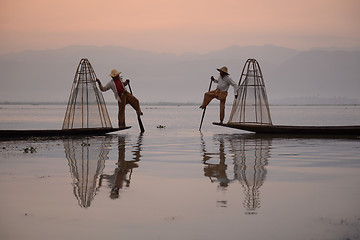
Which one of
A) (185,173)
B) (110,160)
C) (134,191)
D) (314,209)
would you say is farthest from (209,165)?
(314,209)

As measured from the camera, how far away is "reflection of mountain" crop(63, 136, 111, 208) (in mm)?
6693

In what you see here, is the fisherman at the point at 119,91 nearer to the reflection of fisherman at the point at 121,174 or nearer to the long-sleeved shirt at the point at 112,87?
the long-sleeved shirt at the point at 112,87

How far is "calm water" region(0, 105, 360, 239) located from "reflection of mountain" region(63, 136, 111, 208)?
0.02 m

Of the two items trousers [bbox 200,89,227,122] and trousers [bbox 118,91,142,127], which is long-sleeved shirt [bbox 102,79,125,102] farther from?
trousers [bbox 200,89,227,122]

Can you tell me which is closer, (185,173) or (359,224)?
(359,224)

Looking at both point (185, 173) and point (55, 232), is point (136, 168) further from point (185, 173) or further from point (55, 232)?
point (55, 232)

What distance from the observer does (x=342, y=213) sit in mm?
5602

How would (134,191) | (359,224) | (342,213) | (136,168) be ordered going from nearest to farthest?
1. (359,224)
2. (342,213)
3. (134,191)
4. (136,168)

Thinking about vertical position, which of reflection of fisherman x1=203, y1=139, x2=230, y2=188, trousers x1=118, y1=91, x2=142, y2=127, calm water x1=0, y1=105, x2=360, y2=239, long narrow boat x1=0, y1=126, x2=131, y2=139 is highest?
trousers x1=118, y1=91, x2=142, y2=127

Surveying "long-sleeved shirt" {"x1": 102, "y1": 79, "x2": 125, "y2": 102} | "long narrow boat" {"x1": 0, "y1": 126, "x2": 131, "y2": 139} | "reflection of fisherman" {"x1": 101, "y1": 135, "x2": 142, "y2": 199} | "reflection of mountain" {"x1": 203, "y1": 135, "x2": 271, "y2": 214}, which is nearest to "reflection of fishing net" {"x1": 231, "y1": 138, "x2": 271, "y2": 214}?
"reflection of mountain" {"x1": 203, "y1": 135, "x2": 271, "y2": 214}

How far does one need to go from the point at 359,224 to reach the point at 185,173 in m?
3.71

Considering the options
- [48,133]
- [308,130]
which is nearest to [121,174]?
[48,133]

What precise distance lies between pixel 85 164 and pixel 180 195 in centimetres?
353

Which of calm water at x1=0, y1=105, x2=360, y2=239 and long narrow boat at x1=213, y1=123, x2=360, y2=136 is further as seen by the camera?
long narrow boat at x1=213, y1=123, x2=360, y2=136
